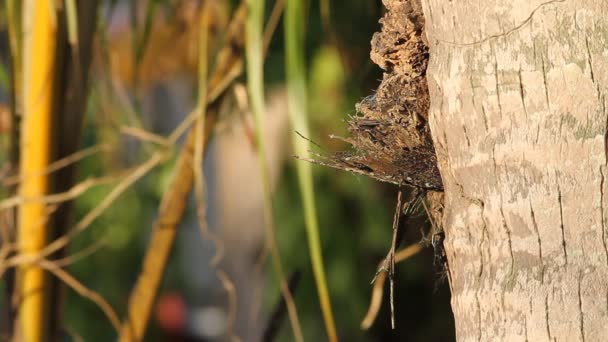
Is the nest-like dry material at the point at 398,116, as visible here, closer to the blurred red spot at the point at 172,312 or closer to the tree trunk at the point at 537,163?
the tree trunk at the point at 537,163

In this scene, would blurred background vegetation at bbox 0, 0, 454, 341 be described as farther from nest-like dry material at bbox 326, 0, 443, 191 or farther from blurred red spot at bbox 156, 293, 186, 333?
nest-like dry material at bbox 326, 0, 443, 191

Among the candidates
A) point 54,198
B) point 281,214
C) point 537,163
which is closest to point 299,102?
point 54,198

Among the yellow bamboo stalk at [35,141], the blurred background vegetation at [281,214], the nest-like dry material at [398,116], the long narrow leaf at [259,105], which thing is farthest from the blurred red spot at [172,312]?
the nest-like dry material at [398,116]

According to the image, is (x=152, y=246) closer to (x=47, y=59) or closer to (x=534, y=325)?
(x=47, y=59)

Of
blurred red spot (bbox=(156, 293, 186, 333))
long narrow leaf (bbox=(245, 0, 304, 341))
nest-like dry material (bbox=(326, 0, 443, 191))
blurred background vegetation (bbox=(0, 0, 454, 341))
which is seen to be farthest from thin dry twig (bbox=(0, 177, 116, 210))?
blurred red spot (bbox=(156, 293, 186, 333))

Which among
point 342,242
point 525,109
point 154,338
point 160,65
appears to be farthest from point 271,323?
point 154,338
